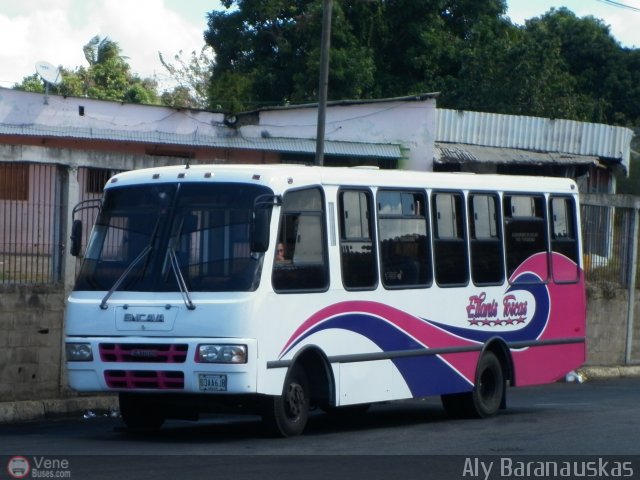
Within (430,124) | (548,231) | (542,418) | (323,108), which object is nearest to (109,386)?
(542,418)

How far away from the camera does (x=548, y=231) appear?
48.2ft

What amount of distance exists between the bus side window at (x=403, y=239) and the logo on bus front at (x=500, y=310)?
0.88 meters

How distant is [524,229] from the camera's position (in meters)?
14.4

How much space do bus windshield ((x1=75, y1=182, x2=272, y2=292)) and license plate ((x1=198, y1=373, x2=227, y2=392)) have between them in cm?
81

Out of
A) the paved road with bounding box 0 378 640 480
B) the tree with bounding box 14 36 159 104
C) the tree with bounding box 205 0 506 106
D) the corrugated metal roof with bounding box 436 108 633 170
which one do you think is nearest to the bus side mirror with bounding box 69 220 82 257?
the paved road with bounding box 0 378 640 480

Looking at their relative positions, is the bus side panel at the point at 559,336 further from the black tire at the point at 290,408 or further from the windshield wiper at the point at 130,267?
the windshield wiper at the point at 130,267

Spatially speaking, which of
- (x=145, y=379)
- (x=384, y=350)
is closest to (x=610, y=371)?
(x=384, y=350)

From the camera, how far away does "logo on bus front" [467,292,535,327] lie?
13.4 m

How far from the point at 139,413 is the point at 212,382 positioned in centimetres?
184

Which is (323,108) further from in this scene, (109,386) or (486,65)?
(486,65)

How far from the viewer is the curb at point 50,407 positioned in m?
13.3

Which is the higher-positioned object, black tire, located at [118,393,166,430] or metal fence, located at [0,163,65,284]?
metal fence, located at [0,163,65,284]

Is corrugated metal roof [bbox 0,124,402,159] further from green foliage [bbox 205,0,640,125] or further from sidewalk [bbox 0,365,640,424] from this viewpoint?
sidewalk [bbox 0,365,640,424]

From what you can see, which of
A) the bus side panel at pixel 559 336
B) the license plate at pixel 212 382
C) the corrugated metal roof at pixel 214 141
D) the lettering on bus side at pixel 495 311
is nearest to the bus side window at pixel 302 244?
the license plate at pixel 212 382
